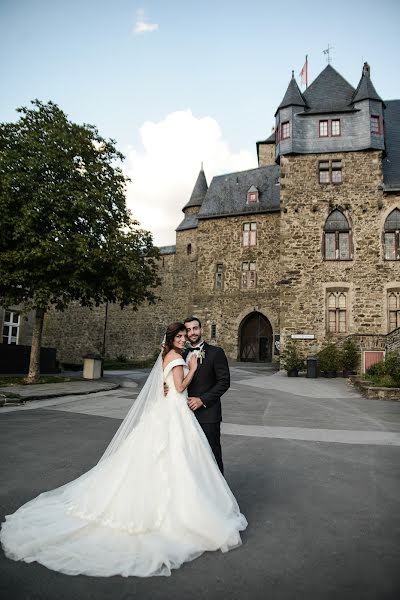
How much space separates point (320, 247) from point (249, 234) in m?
8.61

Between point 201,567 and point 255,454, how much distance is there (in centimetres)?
343

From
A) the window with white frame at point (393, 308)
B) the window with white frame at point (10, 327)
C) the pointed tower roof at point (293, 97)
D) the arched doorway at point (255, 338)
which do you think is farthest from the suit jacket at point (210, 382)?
the arched doorway at point (255, 338)

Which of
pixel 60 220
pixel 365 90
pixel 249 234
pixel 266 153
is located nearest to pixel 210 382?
pixel 60 220

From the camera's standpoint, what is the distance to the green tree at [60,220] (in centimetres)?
1438

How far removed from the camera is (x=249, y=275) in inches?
1201

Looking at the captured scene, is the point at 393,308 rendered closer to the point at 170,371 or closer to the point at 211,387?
the point at 211,387

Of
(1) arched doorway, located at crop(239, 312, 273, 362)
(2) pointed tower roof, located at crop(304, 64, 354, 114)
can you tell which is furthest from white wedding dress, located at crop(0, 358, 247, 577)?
(1) arched doorway, located at crop(239, 312, 273, 362)

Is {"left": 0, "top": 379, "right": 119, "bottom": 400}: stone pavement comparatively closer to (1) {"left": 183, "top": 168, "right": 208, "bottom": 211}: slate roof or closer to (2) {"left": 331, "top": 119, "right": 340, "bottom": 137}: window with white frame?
(2) {"left": 331, "top": 119, "right": 340, "bottom": 137}: window with white frame

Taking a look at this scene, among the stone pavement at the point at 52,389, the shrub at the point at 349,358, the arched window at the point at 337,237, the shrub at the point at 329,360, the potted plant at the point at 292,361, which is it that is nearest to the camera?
the stone pavement at the point at 52,389

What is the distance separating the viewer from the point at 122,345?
3991cm

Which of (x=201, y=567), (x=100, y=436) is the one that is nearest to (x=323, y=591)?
(x=201, y=567)

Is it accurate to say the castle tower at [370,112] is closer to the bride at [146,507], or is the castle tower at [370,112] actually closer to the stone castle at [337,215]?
the stone castle at [337,215]

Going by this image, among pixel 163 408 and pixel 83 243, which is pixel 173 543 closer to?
pixel 163 408

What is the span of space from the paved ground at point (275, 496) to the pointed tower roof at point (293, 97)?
64.7 feet
